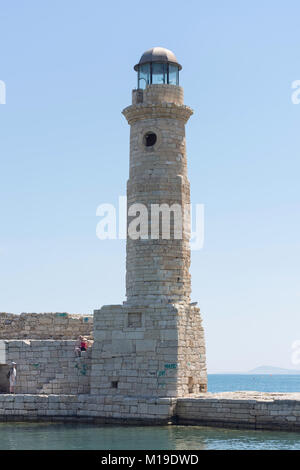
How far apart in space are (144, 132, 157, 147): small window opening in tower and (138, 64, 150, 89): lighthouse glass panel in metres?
1.58

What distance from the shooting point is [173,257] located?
2219cm

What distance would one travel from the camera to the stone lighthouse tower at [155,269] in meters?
21.1

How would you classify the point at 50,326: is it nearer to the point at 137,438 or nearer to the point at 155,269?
the point at 155,269

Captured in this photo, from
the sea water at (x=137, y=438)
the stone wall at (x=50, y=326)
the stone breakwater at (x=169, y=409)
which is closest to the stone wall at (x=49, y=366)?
the stone breakwater at (x=169, y=409)

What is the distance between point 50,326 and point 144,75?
8.31 metres

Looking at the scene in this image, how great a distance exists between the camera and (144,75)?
2341cm

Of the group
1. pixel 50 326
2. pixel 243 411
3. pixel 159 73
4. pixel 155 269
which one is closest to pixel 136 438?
pixel 243 411

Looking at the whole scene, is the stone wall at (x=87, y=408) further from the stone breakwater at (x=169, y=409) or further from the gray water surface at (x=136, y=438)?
the gray water surface at (x=136, y=438)

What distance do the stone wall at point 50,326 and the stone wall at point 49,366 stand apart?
0.85 metres

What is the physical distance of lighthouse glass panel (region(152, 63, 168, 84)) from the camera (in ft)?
76.1

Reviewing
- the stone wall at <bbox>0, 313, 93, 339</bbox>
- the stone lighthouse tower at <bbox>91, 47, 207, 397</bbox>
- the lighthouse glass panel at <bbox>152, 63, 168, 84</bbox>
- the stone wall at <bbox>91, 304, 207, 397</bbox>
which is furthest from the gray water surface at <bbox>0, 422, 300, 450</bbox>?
the lighthouse glass panel at <bbox>152, 63, 168, 84</bbox>

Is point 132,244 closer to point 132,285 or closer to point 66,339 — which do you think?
point 132,285
